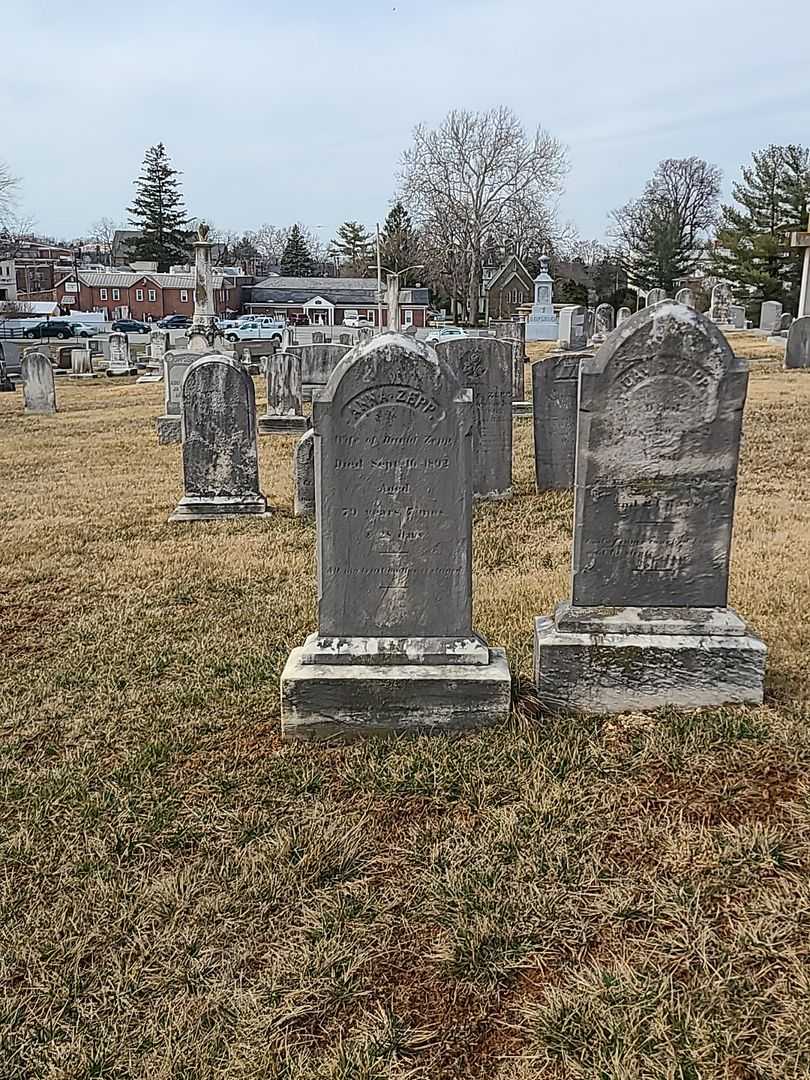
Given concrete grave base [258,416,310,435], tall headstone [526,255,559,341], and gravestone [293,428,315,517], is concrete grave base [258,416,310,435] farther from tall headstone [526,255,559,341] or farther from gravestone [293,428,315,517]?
tall headstone [526,255,559,341]

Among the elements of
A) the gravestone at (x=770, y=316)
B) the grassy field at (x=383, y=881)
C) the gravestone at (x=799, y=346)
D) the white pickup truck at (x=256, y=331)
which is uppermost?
the gravestone at (x=770, y=316)

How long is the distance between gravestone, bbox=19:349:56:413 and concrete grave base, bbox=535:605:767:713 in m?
17.2

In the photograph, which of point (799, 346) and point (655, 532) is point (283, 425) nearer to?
point (655, 532)

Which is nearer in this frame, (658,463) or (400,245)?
(658,463)

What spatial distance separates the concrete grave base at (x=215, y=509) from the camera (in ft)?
28.5

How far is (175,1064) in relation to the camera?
2381 millimetres

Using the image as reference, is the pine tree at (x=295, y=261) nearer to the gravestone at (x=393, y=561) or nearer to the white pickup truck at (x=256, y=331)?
the white pickup truck at (x=256, y=331)

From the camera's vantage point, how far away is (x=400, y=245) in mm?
58562

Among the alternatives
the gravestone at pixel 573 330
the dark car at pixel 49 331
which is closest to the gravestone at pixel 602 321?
the gravestone at pixel 573 330

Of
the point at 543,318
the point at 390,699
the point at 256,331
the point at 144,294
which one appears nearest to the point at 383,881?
the point at 390,699

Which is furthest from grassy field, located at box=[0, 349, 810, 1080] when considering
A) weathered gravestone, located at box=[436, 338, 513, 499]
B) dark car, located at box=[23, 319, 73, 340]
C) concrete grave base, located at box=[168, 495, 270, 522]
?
dark car, located at box=[23, 319, 73, 340]

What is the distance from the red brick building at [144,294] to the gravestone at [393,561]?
68205 millimetres

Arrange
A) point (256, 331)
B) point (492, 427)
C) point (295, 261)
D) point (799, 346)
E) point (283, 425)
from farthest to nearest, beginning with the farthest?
1. point (295, 261)
2. point (256, 331)
3. point (799, 346)
4. point (283, 425)
5. point (492, 427)

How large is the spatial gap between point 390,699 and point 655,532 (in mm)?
1520
